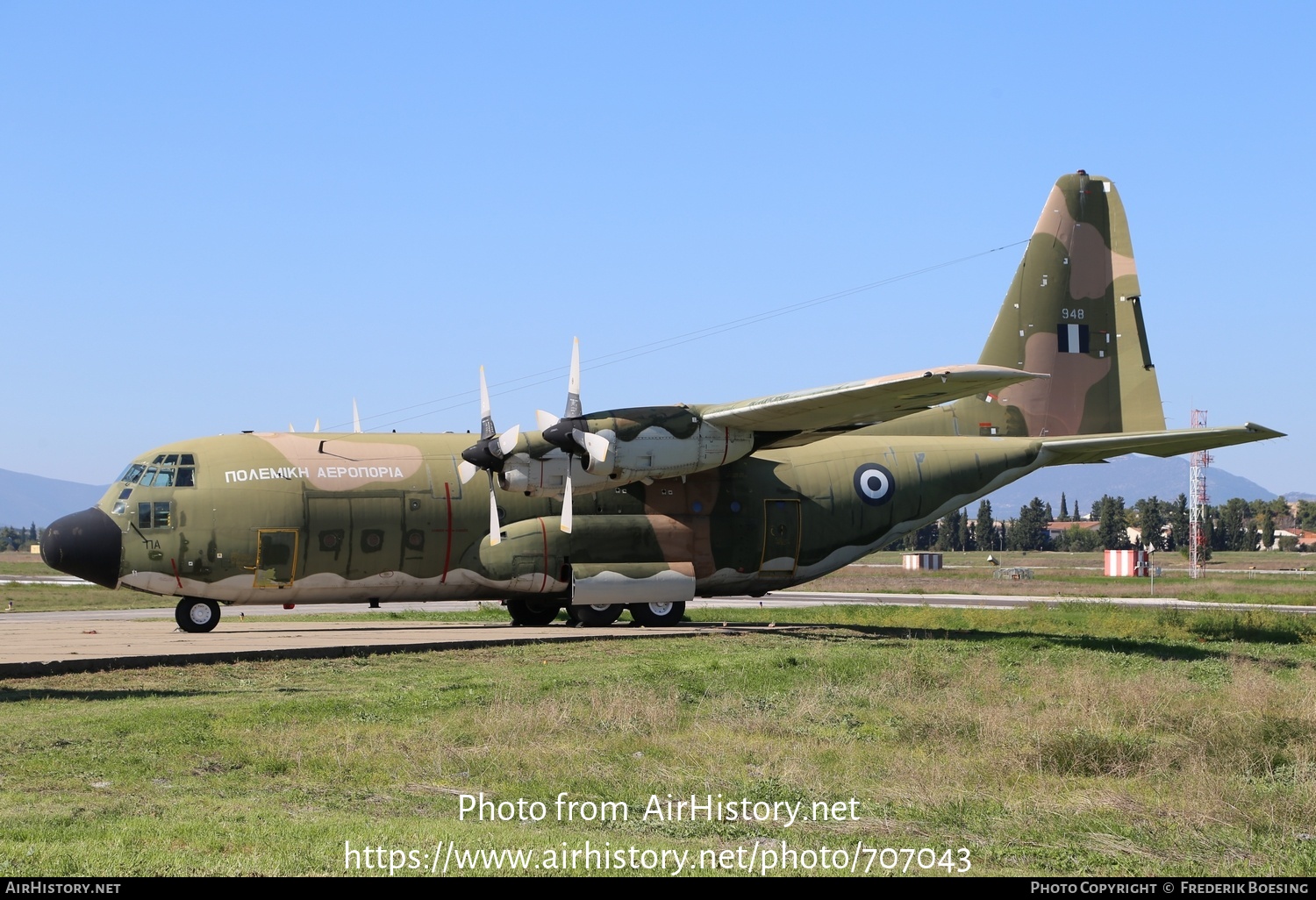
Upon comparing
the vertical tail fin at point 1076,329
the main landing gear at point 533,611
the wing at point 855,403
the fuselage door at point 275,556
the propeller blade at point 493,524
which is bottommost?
the main landing gear at point 533,611

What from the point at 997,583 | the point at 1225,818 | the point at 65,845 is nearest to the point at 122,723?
the point at 65,845

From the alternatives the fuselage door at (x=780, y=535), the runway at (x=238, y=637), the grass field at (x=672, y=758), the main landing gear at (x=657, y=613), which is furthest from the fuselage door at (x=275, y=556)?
the fuselage door at (x=780, y=535)

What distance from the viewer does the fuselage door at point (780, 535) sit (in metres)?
31.6

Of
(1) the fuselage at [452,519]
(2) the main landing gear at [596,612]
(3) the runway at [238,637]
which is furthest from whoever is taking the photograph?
(2) the main landing gear at [596,612]

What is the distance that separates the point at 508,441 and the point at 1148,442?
15225 millimetres

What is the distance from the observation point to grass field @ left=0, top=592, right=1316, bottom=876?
1020 centimetres

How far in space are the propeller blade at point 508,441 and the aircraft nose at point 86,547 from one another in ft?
27.8

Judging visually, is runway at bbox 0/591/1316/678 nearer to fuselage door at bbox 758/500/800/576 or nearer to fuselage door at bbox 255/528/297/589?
fuselage door at bbox 255/528/297/589

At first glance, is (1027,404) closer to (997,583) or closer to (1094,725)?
(1094,725)

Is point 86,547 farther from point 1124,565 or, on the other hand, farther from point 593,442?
point 1124,565

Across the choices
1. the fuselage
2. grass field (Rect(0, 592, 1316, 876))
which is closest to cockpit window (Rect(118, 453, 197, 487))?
the fuselage

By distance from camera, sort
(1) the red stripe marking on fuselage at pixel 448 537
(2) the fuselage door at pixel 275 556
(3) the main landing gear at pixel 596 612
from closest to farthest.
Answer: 1. (2) the fuselage door at pixel 275 556
2. (1) the red stripe marking on fuselage at pixel 448 537
3. (3) the main landing gear at pixel 596 612

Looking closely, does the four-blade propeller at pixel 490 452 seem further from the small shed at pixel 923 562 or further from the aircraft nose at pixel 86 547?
the small shed at pixel 923 562

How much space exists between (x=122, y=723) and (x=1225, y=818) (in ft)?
40.3
